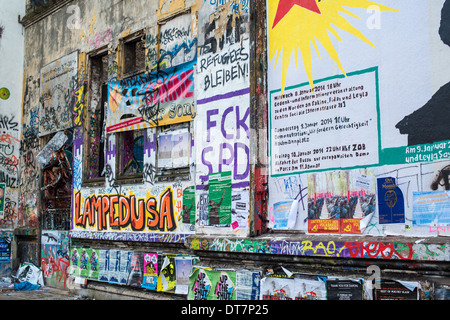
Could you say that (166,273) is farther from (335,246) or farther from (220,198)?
(335,246)

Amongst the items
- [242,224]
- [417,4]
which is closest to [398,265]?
[242,224]

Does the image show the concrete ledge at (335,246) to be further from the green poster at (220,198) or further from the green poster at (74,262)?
the green poster at (74,262)

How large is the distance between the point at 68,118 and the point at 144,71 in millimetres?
2820

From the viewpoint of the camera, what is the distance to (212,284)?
266 inches

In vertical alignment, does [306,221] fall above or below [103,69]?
below

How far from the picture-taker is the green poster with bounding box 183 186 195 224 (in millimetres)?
7656

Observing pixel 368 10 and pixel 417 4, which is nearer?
pixel 417 4

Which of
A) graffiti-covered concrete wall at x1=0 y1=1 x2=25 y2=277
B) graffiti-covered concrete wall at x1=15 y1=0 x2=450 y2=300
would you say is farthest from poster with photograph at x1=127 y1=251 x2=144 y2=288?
A: graffiti-covered concrete wall at x1=0 y1=1 x2=25 y2=277

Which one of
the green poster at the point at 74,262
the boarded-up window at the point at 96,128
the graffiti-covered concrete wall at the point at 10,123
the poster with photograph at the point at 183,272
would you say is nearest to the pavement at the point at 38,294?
the green poster at the point at 74,262

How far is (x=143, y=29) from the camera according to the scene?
898 centimetres

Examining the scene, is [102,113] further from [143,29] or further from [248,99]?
[248,99]

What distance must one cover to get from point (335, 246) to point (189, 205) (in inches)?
114

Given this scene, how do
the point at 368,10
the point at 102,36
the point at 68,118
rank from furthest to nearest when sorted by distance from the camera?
the point at 68,118 → the point at 102,36 → the point at 368,10

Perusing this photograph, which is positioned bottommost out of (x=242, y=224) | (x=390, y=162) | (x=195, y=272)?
(x=195, y=272)
